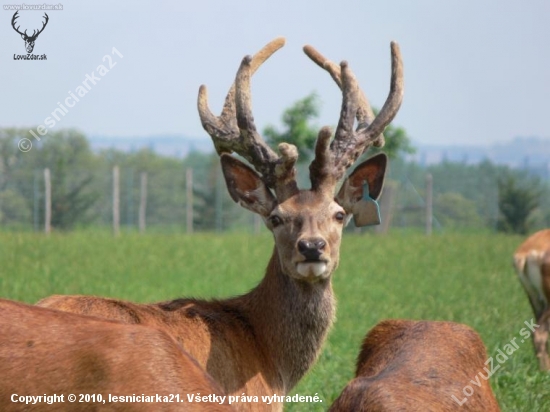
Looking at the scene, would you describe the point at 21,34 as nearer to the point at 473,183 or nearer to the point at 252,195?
the point at 252,195

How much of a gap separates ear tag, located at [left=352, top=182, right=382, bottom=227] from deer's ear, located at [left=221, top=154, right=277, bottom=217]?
65cm

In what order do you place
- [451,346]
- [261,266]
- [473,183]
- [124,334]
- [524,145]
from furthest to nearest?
1. [524,145]
2. [473,183]
3. [261,266]
4. [451,346]
5. [124,334]

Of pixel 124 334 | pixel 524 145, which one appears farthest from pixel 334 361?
pixel 524 145

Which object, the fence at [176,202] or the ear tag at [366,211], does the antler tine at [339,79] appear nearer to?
the ear tag at [366,211]

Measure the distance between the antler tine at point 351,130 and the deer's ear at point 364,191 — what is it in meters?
0.12

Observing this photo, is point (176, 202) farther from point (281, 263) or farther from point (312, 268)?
point (312, 268)

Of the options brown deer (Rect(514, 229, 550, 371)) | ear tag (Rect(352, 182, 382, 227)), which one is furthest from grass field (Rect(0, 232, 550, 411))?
ear tag (Rect(352, 182, 382, 227))

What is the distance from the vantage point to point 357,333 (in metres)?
13.1

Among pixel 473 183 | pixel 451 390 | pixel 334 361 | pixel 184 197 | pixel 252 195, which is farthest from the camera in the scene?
pixel 473 183

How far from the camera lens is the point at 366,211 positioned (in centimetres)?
784

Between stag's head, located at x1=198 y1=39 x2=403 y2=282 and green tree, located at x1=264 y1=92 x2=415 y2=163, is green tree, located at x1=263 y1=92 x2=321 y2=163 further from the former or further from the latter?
stag's head, located at x1=198 y1=39 x2=403 y2=282

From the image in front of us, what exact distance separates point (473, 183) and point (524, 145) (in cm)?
13287

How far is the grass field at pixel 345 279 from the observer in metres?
10.7

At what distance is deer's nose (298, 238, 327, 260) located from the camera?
7066 millimetres
